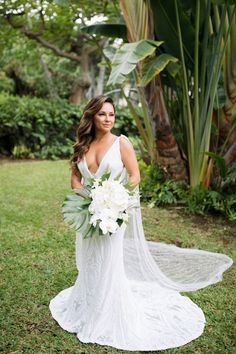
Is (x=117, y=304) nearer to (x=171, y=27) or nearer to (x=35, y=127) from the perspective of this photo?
(x=171, y=27)

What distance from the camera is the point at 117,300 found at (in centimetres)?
296

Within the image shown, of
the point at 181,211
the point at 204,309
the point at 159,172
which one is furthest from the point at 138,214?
the point at 159,172

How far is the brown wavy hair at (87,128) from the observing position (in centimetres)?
285

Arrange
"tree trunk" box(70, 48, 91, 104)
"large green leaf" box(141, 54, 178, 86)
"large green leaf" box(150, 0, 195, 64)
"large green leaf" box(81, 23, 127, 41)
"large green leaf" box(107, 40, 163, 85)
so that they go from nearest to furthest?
1. "large green leaf" box(107, 40, 163, 85)
2. "large green leaf" box(141, 54, 178, 86)
3. "large green leaf" box(150, 0, 195, 64)
4. "large green leaf" box(81, 23, 127, 41)
5. "tree trunk" box(70, 48, 91, 104)

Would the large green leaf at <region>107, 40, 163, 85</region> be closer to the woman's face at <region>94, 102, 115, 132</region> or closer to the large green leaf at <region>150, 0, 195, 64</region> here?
the large green leaf at <region>150, 0, 195, 64</region>

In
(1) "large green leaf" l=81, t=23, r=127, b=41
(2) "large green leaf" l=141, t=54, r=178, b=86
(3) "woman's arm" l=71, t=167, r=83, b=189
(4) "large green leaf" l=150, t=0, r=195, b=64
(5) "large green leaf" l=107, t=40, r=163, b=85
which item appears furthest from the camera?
(1) "large green leaf" l=81, t=23, r=127, b=41

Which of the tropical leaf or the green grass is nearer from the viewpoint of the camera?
the green grass

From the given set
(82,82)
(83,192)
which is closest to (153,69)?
(83,192)

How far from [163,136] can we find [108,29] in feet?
6.54

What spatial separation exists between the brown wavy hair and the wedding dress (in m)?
0.08

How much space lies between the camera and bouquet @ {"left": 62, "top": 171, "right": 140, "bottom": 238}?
262cm

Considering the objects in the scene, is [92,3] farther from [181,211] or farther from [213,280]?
[213,280]

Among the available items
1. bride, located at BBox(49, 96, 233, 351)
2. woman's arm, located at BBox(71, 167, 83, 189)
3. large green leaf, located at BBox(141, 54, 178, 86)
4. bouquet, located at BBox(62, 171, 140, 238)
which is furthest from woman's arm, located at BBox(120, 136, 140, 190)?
large green leaf, located at BBox(141, 54, 178, 86)

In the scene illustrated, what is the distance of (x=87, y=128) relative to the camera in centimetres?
293
